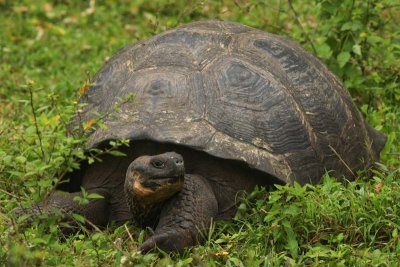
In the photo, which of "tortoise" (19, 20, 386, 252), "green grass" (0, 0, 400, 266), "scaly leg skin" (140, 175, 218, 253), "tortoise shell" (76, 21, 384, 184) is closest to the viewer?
"green grass" (0, 0, 400, 266)

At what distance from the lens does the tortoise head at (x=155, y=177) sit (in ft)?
14.8

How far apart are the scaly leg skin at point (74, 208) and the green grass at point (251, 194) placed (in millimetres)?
119

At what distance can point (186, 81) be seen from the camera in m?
5.05

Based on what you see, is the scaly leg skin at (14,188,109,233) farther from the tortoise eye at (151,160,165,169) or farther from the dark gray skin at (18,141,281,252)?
the tortoise eye at (151,160,165,169)

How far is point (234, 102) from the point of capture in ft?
16.4

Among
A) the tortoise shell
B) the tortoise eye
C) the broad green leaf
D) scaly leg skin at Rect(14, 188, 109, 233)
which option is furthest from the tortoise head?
the broad green leaf

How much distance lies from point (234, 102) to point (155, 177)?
75 centimetres

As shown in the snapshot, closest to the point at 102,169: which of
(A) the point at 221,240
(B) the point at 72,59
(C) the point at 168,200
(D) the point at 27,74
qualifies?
(C) the point at 168,200

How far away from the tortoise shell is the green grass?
244 millimetres

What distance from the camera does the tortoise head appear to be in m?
4.50

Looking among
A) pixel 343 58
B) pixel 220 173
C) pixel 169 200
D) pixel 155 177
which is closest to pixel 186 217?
pixel 169 200

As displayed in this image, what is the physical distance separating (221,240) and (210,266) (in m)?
0.37

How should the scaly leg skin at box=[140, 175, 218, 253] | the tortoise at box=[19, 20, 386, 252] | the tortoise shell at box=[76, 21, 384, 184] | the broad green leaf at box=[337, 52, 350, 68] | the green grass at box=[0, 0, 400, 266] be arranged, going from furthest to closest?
the broad green leaf at box=[337, 52, 350, 68]
the tortoise shell at box=[76, 21, 384, 184]
the tortoise at box=[19, 20, 386, 252]
the scaly leg skin at box=[140, 175, 218, 253]
the green grass at box=[0, 0, 400, 266]

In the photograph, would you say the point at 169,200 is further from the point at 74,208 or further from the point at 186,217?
the point at 74,208
